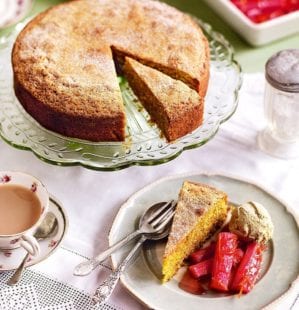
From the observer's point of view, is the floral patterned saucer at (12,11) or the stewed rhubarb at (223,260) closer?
the stewed rhubarb at (223,260)

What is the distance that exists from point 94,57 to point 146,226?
640 millimetres

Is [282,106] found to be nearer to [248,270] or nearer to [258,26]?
[258,26]

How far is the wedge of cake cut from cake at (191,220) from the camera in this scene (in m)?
1.93

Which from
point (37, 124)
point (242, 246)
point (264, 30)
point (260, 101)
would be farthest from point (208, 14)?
point (242, 246)

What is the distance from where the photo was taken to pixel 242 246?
200 cm

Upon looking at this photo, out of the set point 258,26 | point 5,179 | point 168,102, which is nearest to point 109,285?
point 5,179

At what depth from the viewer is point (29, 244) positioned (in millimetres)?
1932

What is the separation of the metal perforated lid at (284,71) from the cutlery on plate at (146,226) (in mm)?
497

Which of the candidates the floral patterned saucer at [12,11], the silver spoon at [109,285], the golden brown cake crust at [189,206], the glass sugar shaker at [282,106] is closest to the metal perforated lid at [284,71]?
the glass sugar shaker at [282,106]

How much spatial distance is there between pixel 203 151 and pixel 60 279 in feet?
2.21

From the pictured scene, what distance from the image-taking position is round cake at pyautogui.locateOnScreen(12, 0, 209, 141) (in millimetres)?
2182

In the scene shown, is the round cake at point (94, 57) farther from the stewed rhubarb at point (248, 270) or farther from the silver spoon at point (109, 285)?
the stewed rhubarb at point (248, 270)

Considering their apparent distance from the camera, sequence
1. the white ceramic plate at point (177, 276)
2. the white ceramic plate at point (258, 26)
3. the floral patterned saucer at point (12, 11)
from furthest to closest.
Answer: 1. the floral patterned saucer at point (12, 11)
2. the white ceramic plate at point (258, 26)
3. the white ceramic plate at point (177, 276)

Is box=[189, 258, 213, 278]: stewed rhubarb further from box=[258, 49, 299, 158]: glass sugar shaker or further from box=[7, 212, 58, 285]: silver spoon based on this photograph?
box=[258, 49, 299, 158]: glass sugar shaker
